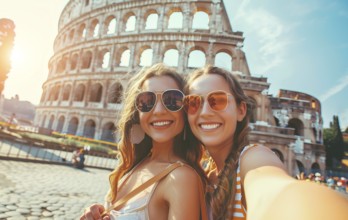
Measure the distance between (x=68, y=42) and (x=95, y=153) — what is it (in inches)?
728

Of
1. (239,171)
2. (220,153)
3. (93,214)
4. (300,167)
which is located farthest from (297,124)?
(93,214)

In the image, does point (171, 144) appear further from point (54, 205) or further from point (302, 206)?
point (54, 205)

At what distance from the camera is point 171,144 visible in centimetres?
172

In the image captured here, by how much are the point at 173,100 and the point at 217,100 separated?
0.35 meters

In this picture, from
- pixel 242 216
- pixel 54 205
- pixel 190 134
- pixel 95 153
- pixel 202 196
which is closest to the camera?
pixel 242 216

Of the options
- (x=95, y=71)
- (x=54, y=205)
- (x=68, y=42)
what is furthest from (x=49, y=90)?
(x=54, y=205)

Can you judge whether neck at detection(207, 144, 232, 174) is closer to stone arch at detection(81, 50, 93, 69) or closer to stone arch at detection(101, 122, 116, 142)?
stone arch at detection(101, 122, 116, 142)

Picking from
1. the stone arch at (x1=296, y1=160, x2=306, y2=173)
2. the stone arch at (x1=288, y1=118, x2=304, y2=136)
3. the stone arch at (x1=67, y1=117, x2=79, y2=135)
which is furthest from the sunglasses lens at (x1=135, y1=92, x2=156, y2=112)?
the stone arch at (x1=67, y1=117, x2=79, y2=135)

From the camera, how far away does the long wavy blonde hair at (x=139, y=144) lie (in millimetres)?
1731

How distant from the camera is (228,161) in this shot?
4.65 ft

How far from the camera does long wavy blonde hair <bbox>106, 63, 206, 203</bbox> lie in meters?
1.73

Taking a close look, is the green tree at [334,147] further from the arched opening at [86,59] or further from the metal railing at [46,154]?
the arched opening at [86,59]

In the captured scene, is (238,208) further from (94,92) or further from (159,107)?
(94,92)

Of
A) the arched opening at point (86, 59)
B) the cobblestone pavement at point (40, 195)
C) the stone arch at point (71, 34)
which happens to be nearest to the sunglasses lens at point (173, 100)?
the cobblestone pavement at point (40, 195)
